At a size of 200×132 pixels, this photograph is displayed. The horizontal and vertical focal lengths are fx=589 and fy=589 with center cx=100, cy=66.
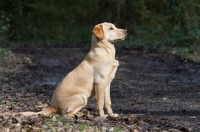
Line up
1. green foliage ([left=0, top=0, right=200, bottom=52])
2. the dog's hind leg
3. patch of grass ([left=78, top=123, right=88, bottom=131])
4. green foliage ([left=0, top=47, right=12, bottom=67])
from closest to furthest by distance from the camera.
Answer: patch of grass ([left=78, top=123, right=88, bottom=131]) → the dog's hind leg → green foliage ([left=0, top=47, right=12, bottom=67]) → green foliage ([left=0, top=0, right=200, bottom=52])

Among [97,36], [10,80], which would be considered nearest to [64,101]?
[97,36]

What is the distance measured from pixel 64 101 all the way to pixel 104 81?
0.70m

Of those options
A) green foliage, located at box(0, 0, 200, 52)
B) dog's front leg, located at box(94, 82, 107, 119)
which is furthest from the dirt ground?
green foliage, located at box(0, 0, 200, 52)

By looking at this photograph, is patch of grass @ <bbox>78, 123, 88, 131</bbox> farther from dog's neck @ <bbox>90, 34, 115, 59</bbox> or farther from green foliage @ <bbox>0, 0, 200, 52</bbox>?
green foliage @ <bbox>0, 0, 200, 52</bbox>

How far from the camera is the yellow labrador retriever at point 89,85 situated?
893 centimetres

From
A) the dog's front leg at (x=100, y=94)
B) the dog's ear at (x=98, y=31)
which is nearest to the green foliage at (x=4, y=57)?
the dog's ear at (x=98, y=31)

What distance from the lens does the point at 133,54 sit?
26.1 m

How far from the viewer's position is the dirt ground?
8.12 metres

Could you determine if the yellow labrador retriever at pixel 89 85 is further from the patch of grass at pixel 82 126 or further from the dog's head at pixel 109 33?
the patch of grass at pixel 82 126

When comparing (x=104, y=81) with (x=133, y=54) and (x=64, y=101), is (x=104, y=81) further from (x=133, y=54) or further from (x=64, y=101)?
(x=133, y=54)

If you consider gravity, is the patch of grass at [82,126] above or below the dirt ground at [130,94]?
above

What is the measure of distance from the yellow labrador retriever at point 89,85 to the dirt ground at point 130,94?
29 centimetres

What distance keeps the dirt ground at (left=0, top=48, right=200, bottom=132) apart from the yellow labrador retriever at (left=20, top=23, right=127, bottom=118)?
29cm

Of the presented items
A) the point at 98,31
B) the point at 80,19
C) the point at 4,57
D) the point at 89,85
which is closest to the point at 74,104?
the point at 89,85
